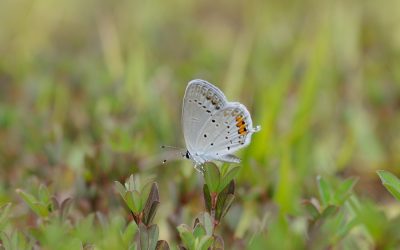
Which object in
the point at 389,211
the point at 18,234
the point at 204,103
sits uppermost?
the point at 204,103

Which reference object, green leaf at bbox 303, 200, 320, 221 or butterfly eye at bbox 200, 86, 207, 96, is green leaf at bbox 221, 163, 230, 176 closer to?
green leaf at bbox 303, 200, 320, 221

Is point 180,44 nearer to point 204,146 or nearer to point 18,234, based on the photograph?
point 204,146

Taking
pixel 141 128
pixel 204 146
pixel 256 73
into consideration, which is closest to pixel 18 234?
pixel 204 146

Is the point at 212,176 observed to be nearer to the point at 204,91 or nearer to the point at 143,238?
the point at 143,238

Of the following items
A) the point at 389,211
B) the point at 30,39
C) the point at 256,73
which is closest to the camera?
the point at 389,211

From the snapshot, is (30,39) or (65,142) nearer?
(65,142)

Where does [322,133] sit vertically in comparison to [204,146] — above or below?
below

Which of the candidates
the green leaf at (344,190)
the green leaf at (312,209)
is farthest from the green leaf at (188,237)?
the green leaf at (344,190)
